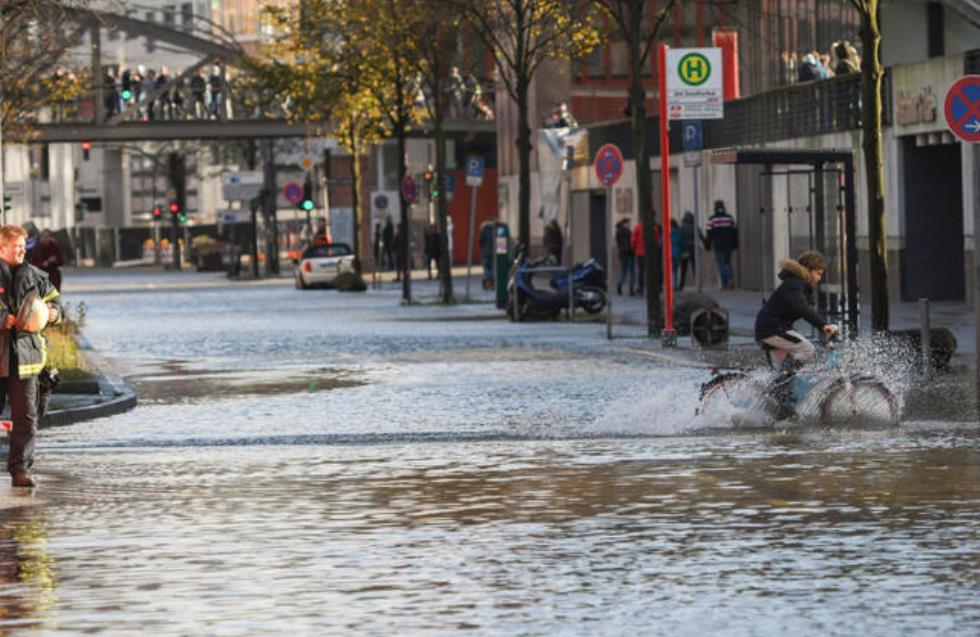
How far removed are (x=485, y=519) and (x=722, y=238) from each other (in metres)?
43.1

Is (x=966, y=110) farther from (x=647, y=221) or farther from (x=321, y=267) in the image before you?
(x=321, y=267)

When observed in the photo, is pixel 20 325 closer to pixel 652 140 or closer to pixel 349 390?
pixel 349 390

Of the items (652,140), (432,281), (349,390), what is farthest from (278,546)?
(432,281)

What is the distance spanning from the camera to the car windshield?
77.3 meters

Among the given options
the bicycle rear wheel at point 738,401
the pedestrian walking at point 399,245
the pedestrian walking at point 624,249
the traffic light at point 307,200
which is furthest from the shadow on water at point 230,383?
the traffic light at point 307,200

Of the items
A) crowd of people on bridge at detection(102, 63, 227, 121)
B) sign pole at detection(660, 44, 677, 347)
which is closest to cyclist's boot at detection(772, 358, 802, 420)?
sign pole at detection(660, 44, 677, 347)

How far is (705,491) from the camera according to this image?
1599 centimetres

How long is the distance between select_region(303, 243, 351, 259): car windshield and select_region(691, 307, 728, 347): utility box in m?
43.0

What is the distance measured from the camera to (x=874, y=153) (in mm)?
29109

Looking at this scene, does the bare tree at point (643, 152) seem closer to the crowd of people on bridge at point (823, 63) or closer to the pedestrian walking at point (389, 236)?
the crowd of people on bridge at point (823, 63)

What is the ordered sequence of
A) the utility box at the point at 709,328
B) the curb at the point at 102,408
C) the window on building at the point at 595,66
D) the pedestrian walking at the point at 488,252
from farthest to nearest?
1. the window on building at the point at 595,66
2. the pedestrian walking at the point at 488,252
3. the utility box at the point at 709,328
4. the curb at the point at 102,408

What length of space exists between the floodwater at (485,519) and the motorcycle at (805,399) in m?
0.47

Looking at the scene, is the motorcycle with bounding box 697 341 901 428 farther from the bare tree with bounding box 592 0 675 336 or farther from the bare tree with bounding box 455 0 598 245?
the bare tree with bounding box 455 0 598 245

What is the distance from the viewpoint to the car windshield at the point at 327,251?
77.3 metres
